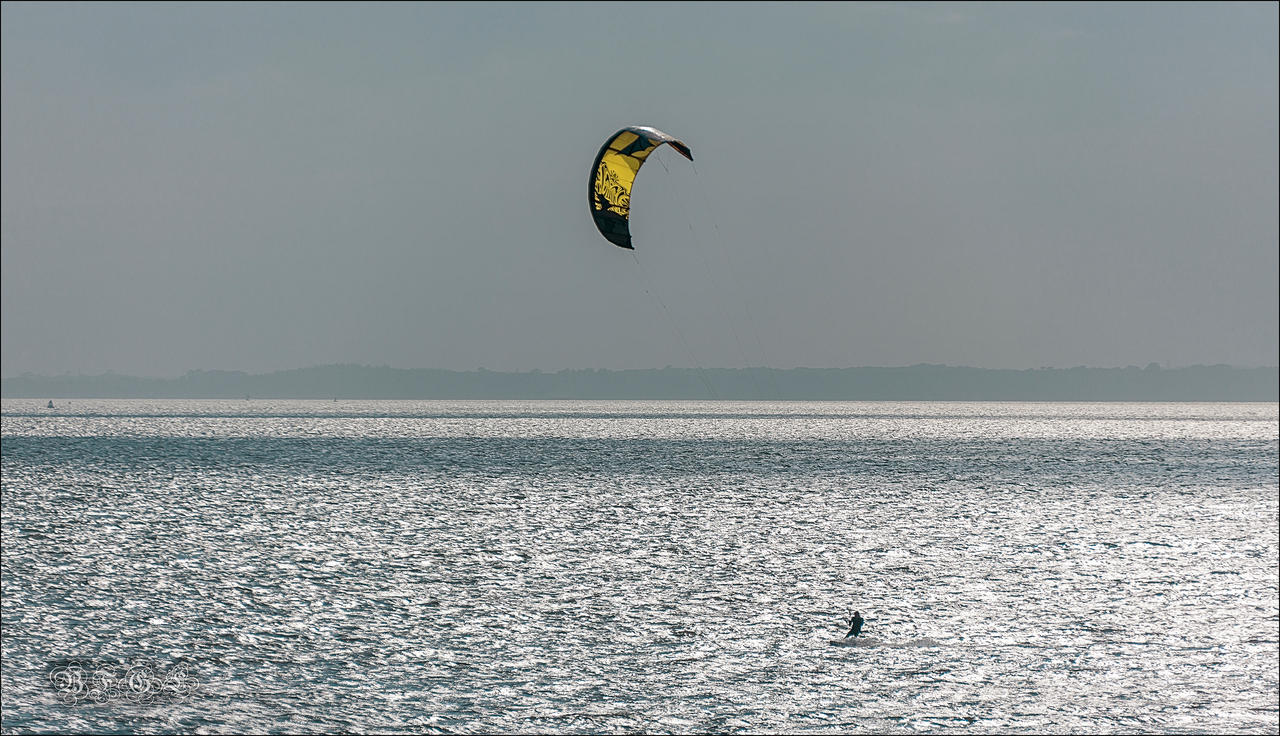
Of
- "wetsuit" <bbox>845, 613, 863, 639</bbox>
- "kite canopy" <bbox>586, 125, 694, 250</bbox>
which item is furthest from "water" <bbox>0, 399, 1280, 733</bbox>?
"kite canopy" <bbox>586, 125, 694, 250</bbox>

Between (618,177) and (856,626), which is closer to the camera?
(856,626)

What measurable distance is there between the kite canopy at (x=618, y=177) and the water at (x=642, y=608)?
4.31m

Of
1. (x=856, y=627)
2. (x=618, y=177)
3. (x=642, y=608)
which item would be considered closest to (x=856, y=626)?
(x=856, y=627)

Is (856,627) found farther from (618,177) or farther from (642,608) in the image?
(618,177)

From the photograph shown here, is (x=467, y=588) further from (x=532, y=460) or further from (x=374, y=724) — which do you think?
(x=532, y=460)

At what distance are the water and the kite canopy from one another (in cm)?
431

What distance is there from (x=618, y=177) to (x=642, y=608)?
8184mm

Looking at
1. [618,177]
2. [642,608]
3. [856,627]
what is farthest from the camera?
[618,177]

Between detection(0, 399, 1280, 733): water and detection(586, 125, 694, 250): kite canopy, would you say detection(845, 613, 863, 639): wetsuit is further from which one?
detection(586, 125, 694, 250): kite canopy

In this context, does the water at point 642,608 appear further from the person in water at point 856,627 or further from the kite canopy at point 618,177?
the kite canopy at point 618,177

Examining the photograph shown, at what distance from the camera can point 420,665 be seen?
7223 mm

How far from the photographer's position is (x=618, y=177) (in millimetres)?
15688

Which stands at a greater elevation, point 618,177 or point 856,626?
point 618,177

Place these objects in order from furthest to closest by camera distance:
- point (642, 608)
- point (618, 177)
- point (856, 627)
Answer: point (618, 177)
point (642, 608)
point (856, 627)
